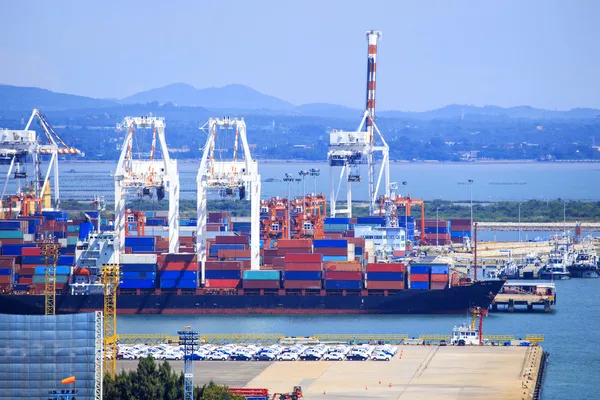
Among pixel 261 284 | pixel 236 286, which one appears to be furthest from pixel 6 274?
pixel 261 284

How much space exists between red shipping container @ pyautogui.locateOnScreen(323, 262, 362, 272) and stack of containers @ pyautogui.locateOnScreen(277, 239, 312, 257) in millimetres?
1350

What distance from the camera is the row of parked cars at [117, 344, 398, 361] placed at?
4025cm

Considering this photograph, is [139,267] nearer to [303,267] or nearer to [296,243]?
[303,267]

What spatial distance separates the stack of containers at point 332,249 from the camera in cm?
5600

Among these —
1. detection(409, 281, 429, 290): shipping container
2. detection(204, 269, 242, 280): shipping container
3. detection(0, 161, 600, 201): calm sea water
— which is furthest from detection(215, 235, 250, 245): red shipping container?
detection(0, 161, 600, 201): calm sea water

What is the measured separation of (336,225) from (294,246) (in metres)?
12.9

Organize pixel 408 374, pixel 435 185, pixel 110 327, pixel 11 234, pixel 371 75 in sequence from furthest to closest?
pixel 435 185, pixel 371 75, pixel 11 234, pixel 408 374, pixel 110 327

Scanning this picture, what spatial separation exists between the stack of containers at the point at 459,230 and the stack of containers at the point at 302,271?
2737cm

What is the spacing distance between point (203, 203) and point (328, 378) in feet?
62.7

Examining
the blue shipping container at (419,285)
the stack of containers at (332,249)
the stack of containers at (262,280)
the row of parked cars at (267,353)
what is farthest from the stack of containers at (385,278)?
the row of parked cars at (267,353)

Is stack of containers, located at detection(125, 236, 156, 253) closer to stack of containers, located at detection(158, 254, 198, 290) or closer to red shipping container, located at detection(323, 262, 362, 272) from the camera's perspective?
stack of containers, located at detection(158, 254, 198, 290)

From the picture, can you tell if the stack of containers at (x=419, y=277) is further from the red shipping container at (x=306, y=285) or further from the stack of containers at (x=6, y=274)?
the stack of containers at (x=6, y=274)

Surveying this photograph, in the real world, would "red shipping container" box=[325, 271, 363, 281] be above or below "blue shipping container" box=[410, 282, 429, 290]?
above

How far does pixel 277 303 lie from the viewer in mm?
52656
